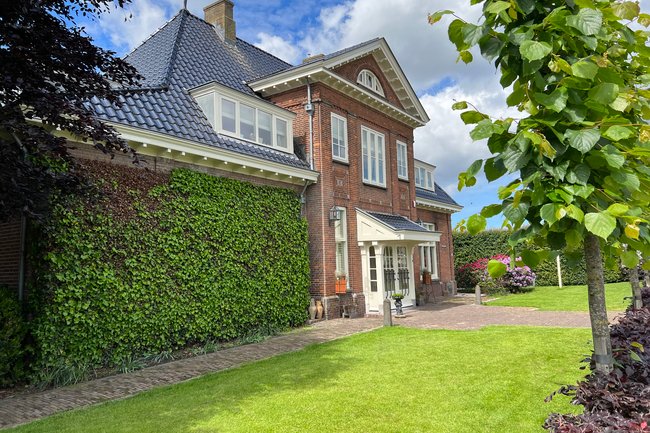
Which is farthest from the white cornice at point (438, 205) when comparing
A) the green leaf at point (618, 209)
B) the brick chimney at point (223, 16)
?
the green leaf at point (618, 209)

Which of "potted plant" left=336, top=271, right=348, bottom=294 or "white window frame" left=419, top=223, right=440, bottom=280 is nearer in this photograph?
"potted plant" left=336, top=271, right=348, bottom=294

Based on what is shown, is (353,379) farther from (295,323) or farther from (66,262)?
(295,323)

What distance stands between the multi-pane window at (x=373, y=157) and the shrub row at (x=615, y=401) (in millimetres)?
14349

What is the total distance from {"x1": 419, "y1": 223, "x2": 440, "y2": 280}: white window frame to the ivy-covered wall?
934 cm

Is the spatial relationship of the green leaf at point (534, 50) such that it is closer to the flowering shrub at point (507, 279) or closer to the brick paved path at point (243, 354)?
the brick paved path at point (243, 354)

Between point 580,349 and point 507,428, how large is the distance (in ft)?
15.3

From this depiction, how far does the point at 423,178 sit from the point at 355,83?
9.69m

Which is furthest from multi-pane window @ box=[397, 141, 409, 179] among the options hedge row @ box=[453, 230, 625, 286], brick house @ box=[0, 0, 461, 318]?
hedge row @ box=[453, 230, 625, 286]

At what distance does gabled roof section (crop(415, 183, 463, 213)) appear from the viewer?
22375mm

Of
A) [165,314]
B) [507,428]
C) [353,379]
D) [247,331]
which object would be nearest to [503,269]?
[507,428]

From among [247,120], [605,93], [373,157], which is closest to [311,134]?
[247,120]

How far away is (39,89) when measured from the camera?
6031 mm

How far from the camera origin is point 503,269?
240 cm

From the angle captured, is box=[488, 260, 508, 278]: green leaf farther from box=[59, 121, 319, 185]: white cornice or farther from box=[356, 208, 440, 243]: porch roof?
box=[356, 208, 440, 243]: porch roof
